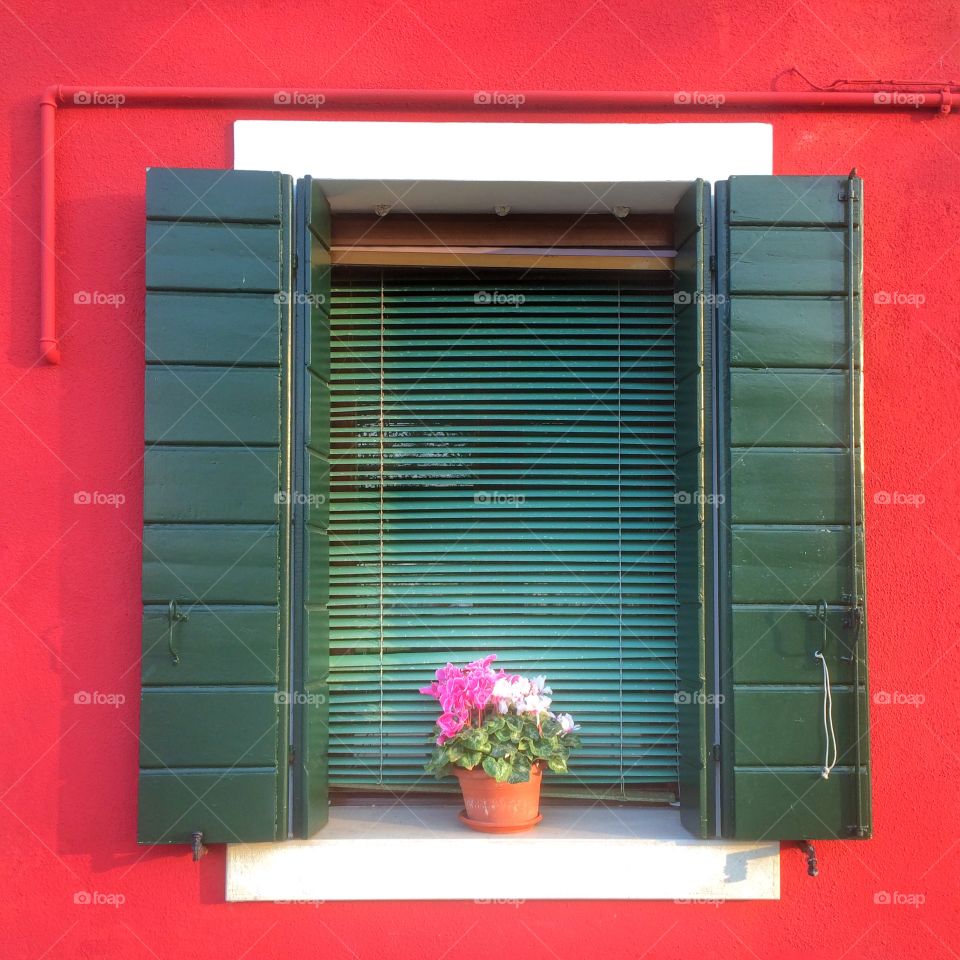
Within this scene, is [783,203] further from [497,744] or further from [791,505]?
[497,744]

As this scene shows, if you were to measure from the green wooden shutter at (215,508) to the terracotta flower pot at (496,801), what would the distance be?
0.65 meters

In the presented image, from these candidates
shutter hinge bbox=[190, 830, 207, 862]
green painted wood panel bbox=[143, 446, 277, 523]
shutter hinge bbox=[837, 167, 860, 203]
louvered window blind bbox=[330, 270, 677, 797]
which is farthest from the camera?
louvered window blind bbox=[330, 270, 677, 797]

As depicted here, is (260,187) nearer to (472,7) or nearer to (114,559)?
(472,7)

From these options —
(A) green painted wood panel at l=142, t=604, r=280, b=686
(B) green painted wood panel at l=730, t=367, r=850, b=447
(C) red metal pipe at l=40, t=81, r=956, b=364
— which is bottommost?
(A) green painted wood panel at l=142, t=604, r=280, b=686

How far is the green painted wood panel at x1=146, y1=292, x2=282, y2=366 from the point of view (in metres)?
3.72

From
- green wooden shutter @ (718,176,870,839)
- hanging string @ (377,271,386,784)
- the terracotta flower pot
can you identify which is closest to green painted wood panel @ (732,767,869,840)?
green wooden shutter @ (718,176,870,839)

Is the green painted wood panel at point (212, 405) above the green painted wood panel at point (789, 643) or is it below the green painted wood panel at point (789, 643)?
above

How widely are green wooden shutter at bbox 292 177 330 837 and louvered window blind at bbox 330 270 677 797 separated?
0.36 m

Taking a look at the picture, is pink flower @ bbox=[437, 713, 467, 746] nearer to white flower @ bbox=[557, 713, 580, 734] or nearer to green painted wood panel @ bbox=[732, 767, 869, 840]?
white flower @ bbox=[557, 713, 580, 734]

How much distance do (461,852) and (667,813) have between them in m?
0.84

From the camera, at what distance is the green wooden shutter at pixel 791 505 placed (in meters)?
3.67

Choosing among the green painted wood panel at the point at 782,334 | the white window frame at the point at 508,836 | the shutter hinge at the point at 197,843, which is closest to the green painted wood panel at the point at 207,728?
the shutter hinge at the point at 197,843

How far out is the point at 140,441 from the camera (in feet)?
12.7

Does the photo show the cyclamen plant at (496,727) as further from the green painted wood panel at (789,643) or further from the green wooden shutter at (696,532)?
the green painted wood panel at (789,643)
